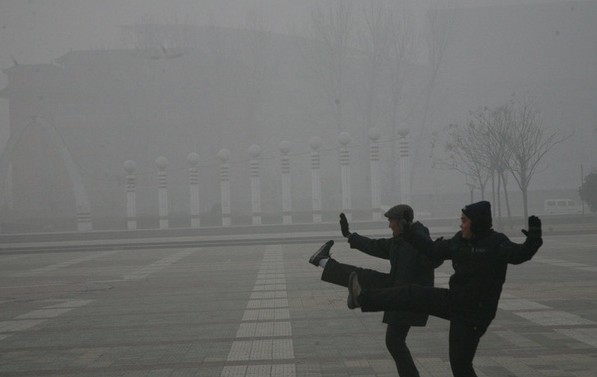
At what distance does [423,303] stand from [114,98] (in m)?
57.0

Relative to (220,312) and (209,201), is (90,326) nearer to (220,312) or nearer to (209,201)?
(220,312)

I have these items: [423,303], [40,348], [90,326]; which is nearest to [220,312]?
[90,326]

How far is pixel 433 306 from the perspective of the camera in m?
5.02

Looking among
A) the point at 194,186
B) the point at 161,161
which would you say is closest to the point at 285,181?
the point at 194,186

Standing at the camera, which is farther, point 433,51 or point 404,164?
point 433,51

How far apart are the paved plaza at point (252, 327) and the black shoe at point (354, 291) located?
2.57 meters

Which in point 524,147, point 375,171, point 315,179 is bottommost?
point 315,179

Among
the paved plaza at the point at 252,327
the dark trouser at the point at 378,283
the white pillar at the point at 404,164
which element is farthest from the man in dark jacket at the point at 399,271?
the white pillar at the point at 404,164

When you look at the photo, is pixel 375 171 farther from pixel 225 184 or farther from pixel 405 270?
pixel 405 270

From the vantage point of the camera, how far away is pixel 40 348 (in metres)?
9.53

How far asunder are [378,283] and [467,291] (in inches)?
32.3

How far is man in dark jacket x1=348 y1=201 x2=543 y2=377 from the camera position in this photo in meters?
4.99

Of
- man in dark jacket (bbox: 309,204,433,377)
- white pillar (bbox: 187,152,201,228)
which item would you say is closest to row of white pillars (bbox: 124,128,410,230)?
white pillar (bbox: 187,152,201,228)

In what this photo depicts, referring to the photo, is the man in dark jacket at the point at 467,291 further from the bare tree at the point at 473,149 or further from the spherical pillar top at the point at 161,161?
the spherical pillar top at the point at 161,161
